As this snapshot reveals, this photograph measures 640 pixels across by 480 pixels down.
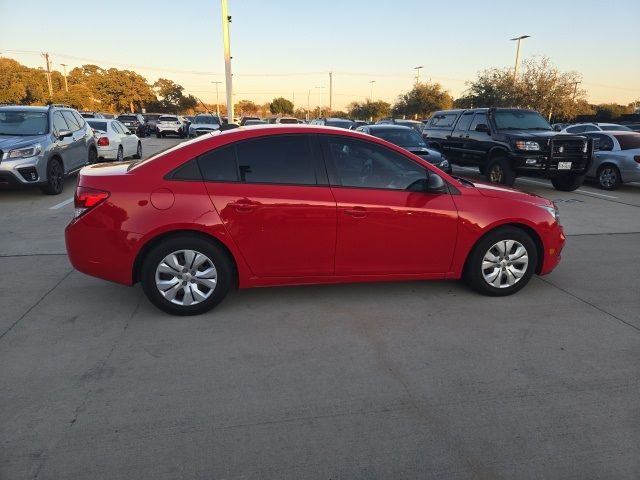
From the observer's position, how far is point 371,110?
62.0 m

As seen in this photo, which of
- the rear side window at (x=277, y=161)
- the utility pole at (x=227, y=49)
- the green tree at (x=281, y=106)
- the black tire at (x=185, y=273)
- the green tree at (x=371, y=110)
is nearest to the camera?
the black tire at (x=185, y=273)

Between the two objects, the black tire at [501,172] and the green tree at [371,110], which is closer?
the black tire at [501,172]

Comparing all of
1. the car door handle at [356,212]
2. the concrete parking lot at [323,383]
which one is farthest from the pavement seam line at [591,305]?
the car door handle at [356,212]

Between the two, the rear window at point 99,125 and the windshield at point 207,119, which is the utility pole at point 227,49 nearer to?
the rear window at point 99,125

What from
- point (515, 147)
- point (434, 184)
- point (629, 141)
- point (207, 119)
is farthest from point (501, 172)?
point (207, 119)

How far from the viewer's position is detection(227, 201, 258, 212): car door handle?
393cm

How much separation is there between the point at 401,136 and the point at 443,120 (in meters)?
2.77

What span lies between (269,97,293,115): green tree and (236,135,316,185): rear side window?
77.4 meters

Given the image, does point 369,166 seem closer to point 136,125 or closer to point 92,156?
point 92,156

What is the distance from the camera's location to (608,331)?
13.0 feet

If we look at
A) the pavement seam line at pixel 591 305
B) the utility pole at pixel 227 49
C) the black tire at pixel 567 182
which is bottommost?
the pavement seam line at pixel 591 305

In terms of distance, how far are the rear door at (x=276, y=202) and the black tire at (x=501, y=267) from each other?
1398 millimetres

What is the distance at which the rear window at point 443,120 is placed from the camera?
1313 cm

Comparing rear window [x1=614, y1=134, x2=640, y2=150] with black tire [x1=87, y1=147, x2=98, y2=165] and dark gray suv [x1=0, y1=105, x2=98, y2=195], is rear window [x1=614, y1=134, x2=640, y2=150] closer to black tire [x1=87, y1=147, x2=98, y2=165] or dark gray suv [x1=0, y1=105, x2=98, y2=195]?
dark gray suv [x1=0, y1=105, x2=98, y2=195]
